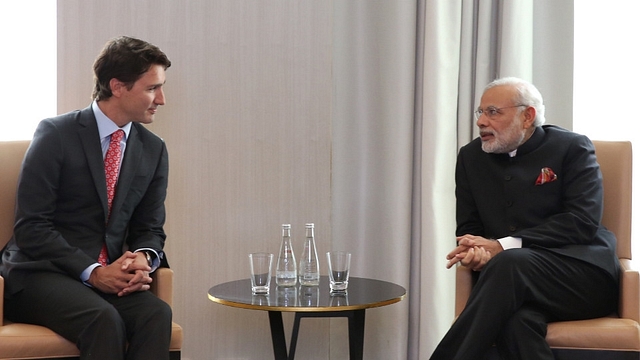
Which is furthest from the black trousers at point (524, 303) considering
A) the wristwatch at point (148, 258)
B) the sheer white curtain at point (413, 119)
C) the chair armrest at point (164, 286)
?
the wristwatch at point (148, 258)

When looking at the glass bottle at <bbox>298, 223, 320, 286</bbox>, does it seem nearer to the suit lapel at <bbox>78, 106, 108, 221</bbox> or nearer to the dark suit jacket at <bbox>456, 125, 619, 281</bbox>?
the dark suit jacket at <bbox>456, 125, 619, 281</bbox>

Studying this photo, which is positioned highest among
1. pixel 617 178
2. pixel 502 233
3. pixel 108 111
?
pixel 108 111

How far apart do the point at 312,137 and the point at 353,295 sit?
0.98 m

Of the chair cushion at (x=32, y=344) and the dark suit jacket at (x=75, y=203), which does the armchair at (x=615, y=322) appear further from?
the chair cushion at (x=32, y=344)

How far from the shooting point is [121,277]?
2.77 meters

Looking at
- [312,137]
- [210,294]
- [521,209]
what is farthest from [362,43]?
[210,294]

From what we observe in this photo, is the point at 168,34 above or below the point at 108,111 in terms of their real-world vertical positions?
above

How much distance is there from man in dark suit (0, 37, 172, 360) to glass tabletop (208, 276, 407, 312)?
0.30m

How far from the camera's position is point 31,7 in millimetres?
3824

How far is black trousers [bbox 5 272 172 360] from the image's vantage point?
2566 mm

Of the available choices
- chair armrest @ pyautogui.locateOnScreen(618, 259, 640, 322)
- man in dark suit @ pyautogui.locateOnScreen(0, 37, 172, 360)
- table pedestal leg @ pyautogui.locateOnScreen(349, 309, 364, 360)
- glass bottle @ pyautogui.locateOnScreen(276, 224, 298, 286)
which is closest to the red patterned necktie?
man in dark suit @ pyautogui.locateOnScreen(0, 37, 172, 360)

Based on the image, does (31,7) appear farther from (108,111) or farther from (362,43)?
(362,43)

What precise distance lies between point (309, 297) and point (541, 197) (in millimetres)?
985

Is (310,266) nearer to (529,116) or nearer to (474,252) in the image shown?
(474,252)
